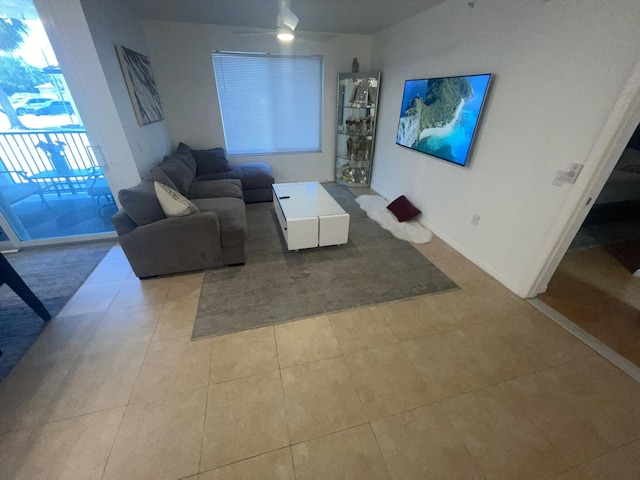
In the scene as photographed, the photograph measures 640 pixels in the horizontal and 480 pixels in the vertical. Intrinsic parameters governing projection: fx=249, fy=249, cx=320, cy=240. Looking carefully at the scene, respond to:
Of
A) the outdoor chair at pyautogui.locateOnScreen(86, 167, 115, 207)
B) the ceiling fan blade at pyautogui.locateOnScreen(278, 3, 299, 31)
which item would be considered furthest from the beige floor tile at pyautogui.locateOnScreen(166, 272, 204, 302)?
the ceiling fan blade at pyautogui.locateOnScreen(278, 3, 299, 31)

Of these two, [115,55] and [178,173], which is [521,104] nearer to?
[178,173]

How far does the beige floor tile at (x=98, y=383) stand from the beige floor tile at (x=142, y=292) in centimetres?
47

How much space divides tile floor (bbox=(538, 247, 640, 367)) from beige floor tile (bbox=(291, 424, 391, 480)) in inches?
71.8

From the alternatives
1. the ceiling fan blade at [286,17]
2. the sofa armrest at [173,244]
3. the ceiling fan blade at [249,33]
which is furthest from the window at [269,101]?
the sofa armrest at [173,244]

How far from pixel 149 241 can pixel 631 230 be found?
549 cm

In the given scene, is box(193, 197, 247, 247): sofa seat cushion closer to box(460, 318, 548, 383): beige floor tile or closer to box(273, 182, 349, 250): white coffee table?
box(273, 182, 349, 250): white coffee table

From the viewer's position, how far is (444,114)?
2648 millimetres

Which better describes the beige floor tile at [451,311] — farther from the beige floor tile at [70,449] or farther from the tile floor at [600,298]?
the beige floor tile at [70,449]

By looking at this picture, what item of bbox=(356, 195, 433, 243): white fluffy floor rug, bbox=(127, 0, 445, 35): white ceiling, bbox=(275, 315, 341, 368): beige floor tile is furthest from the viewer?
bbox=(356, 195, 433, 243): white fluffy floor rug

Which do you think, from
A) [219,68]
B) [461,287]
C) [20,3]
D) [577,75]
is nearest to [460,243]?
[461,287]

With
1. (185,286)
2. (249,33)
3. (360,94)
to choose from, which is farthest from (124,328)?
(360,94)

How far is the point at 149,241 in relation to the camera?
214 centimetres

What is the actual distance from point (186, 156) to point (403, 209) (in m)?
3.14

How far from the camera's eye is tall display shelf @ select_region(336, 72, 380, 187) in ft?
13.0
